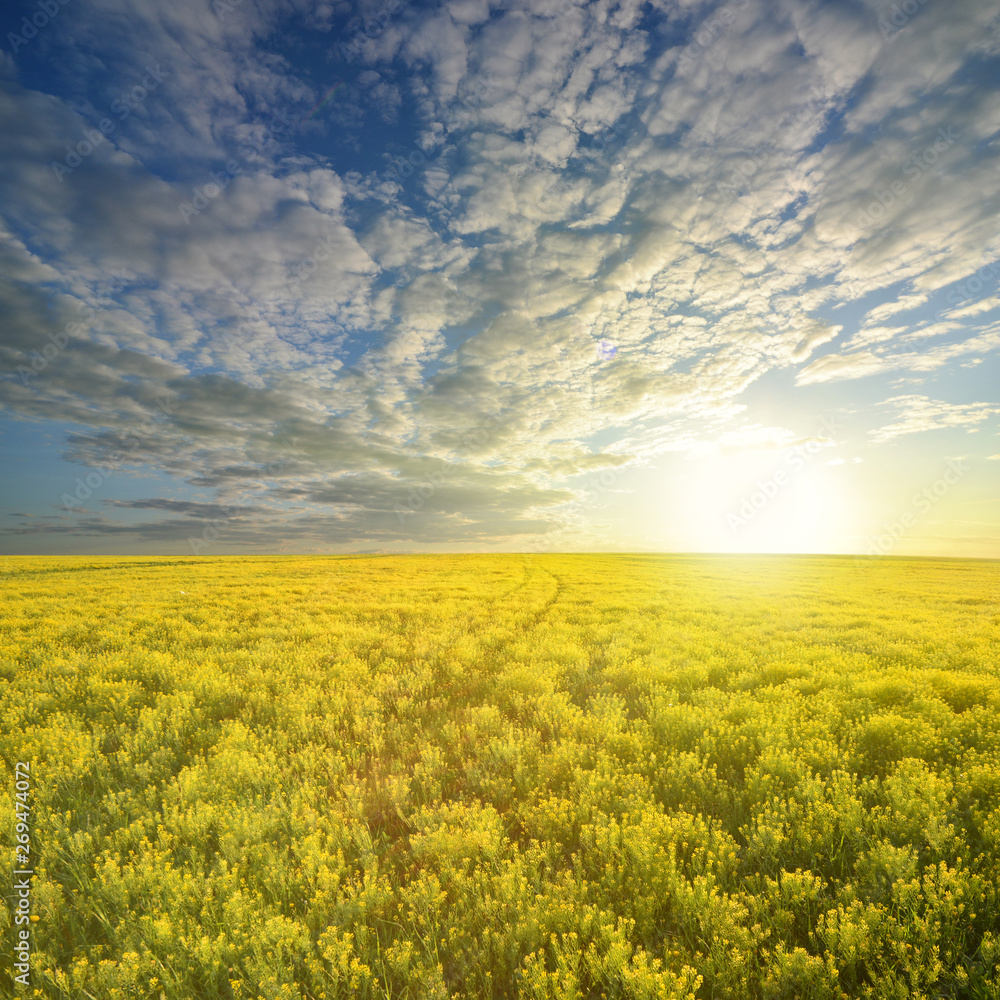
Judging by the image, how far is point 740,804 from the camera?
186 inches

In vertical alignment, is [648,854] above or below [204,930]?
above

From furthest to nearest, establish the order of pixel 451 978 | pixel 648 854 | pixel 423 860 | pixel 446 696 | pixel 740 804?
pixel 446 696
pixel 740 804
pixel 423 860
pixel 648 854
pixel 451 978

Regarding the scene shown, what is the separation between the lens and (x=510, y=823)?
189 inches

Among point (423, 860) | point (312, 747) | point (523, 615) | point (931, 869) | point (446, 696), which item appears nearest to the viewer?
point (931, 869)

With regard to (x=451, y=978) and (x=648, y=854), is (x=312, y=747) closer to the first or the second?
(x=451, y=978)

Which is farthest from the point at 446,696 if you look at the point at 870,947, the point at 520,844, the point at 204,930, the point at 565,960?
the point at 870,947

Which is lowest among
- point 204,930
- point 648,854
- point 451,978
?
point 451,978

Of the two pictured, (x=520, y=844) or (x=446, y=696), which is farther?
(x=446, y=696)

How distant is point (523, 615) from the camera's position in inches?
621

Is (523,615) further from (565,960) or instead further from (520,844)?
(565,960)

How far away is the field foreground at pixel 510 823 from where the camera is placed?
10.6 feet

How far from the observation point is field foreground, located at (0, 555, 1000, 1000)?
322cm

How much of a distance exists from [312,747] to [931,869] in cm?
653

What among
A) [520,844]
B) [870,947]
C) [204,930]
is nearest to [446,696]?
[520,844]
